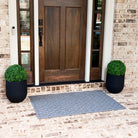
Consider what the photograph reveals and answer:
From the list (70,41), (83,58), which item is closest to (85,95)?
(83,58)

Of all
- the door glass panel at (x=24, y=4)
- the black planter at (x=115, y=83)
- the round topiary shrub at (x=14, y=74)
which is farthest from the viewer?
the black planter at (x=115, y=83)

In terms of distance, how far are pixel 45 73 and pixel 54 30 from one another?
92 cm

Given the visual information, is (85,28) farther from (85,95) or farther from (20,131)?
(20,131)

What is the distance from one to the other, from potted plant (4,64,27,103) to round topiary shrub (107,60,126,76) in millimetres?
1767

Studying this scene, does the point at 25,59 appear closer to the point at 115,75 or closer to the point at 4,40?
the point at 4,40

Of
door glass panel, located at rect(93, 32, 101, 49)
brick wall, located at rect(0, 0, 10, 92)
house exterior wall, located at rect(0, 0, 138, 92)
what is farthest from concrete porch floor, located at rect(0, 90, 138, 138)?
door glass panel, located at rect(93, 32, 101, 49)

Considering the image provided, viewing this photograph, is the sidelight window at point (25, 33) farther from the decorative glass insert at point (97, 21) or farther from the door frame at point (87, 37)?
the decorative glass insert at point (97, 21)

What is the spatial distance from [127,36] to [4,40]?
8.37 ft

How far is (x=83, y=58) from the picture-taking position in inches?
198

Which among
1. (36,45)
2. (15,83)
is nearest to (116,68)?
(36,45)

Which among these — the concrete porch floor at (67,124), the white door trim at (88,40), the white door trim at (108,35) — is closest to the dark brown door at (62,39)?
the white door trim at (88,40)

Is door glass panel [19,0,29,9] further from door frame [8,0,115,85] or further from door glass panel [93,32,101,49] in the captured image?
door glass panel [93,32,101,49]

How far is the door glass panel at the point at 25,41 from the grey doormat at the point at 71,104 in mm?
991

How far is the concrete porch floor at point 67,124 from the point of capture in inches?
123
